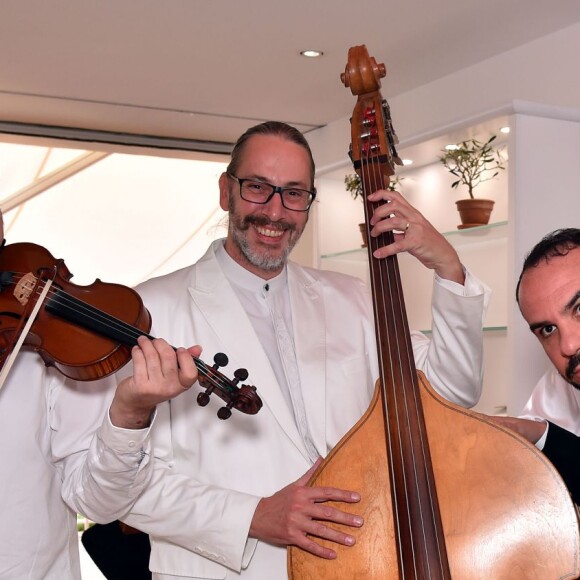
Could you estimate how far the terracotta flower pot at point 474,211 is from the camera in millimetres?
3906

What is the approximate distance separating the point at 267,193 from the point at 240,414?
1.77 ft

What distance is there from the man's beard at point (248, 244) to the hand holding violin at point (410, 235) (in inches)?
14.8

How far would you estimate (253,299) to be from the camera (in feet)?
7.88

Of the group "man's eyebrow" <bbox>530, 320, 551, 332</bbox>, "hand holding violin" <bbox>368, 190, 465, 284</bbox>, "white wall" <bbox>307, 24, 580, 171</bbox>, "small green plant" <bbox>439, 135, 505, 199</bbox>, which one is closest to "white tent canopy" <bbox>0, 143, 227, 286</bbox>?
"white wall" <bbox>307, 24, 580, 171</bbox>

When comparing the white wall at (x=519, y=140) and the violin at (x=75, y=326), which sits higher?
the white wall at (x=519, y=140)

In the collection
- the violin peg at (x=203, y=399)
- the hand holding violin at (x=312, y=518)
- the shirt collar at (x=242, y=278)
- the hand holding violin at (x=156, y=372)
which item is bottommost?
the hand holding violin at (x=312, y=518)

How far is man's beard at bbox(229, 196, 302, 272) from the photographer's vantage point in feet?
7.27

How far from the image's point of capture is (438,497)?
1.48m

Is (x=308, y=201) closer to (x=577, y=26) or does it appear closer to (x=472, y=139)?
(x=472, y=139)

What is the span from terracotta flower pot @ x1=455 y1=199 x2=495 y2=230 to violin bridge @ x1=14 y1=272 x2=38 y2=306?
2.48 m

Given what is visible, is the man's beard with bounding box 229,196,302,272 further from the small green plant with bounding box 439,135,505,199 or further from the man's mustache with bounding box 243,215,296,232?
the small green plant with bounding box 439,135,505,199

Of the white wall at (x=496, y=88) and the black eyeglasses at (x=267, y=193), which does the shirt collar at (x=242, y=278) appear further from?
the white wall at (x=496, y=88)

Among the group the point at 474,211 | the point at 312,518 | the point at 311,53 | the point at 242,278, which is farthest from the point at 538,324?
the point at 311,53

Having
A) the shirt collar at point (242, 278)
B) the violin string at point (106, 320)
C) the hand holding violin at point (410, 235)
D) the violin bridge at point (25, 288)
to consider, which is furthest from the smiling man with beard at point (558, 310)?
the violin bridge at point (25, 288)
